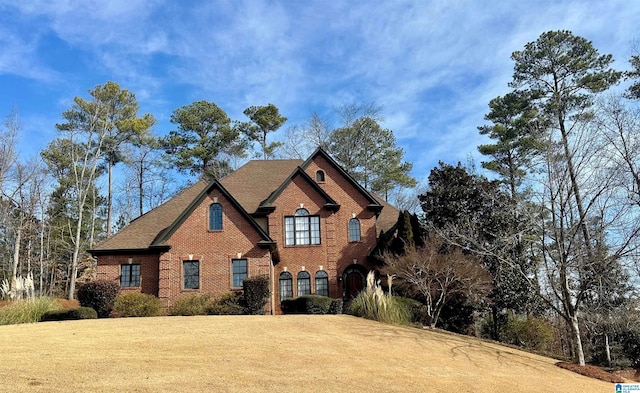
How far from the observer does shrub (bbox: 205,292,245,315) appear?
67.8 ft

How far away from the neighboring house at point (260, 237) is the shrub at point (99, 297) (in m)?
2.80

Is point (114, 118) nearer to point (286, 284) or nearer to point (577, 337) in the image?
point (286, 284)

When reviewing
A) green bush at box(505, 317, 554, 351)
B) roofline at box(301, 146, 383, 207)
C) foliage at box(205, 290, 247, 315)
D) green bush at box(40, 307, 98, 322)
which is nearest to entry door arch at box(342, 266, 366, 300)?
roofline at box(301, 146, 383, 207)

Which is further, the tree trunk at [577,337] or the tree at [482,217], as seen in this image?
the tree at [482,217]

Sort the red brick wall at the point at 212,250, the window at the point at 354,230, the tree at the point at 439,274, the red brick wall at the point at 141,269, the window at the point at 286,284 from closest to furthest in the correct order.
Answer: the tree at the point at 439,274 < the red brick wall at the point at 212,250 < the red brick wall at the point at 141,269 < the window at the point at 286,284 < the window at the point at 354,230

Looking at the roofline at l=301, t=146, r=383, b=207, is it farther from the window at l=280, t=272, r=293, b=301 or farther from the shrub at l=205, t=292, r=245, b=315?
the shrub at l=205, t=292, r=245, b=315

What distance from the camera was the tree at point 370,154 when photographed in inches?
1619

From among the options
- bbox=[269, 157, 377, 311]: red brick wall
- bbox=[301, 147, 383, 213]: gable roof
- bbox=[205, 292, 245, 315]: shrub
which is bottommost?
bbox=[205, 292, 245, 315]: shrub

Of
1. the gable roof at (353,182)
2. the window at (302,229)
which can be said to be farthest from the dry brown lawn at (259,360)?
the gable roof at (353,182)

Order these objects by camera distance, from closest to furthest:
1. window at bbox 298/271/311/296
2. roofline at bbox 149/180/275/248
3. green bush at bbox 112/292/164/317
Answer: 1. green bush at bbox 112/292/164/317
2. roofline at bbox 149/180/275/248
3. window at bbox 298/271/311/296

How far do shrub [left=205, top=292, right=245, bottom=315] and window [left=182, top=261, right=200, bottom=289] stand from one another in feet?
7.30

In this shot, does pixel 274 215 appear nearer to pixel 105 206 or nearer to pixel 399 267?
pixel 399 267

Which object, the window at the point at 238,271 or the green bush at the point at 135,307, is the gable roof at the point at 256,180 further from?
the green bush at the point at 135,307

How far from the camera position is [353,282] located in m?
26.4
